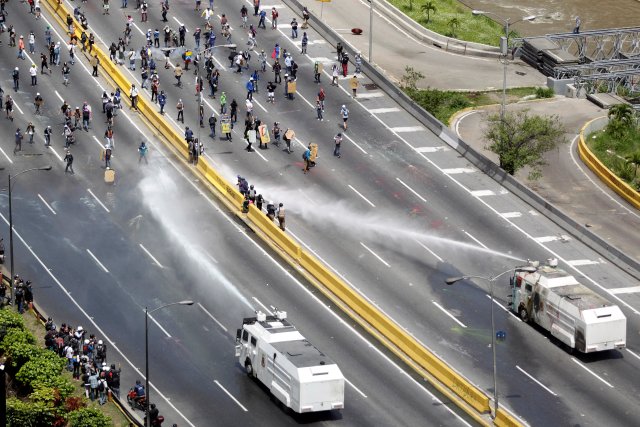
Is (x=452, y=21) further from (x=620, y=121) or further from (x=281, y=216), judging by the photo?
(x=281, y=216)

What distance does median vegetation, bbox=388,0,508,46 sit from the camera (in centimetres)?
12581

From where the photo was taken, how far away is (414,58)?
120000 millimetres

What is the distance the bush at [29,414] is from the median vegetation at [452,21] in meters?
59.4

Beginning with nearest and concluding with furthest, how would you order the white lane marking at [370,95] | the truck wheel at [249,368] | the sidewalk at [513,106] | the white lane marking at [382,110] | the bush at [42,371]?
the bush at [42,371] → the truck wheel at [249,368] → the sidewalk at [513,106] → the white lane marking at [382,110] → the white lane marking at [370,95]

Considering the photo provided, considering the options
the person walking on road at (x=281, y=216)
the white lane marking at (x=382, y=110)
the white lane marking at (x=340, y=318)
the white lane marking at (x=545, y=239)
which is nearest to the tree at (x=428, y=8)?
the white lane marking at (x=382, y=110)

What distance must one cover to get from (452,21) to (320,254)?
3869 centimetres

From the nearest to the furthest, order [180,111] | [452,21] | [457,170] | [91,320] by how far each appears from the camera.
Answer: [91,320], [457,170], [180,111], [452,21]

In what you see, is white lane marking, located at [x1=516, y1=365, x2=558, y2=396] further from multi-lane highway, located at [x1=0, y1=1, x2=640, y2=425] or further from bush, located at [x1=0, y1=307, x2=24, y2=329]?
bush, located at [x1=0, y1=307, x2=24, y2=329]

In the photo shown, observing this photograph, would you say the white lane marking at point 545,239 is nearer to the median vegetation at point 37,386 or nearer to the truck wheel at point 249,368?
the truck wheel at point 249,368

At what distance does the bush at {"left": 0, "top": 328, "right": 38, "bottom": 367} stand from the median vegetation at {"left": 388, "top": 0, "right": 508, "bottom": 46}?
54.4 metres

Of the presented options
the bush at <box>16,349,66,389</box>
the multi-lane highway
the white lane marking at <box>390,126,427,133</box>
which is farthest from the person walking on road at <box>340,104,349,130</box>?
the bush at <box>16,349,66,389</box>

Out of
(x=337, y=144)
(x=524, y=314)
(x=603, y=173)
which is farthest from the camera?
(x=337, y=144)

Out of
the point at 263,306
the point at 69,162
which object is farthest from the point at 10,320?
the point at 69,162

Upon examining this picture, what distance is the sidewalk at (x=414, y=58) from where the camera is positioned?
11644cm
